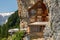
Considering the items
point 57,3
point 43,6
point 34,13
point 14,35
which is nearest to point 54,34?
point 57,3

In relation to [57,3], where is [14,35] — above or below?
below

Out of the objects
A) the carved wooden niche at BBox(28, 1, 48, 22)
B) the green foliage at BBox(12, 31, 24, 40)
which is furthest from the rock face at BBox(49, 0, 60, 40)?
the green foliage at BBox(12, 31, 24, 40)

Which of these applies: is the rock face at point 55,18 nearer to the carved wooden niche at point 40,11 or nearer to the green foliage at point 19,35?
the carved wooden niche at point 40,11

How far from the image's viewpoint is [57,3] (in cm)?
574

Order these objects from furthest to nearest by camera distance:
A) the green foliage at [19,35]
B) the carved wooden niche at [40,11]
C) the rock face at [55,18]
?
the green foliage at [19,35]
the carved wooden niche at [40,11]
the rock face at [55,18]

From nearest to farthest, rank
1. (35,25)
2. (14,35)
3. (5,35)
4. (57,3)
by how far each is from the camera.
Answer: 1. (57,3)
2. (35,25)
3. (14,35)
4. (5,35)

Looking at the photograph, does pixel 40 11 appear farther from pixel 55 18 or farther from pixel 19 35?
pixel 55 18

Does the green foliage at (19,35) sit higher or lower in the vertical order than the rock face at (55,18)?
lower

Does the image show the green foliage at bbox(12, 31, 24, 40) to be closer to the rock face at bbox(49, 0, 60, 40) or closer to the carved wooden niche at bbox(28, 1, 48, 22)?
the carved wooden niche at bbox(28, 1, 48, 22)

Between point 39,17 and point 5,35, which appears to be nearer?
point 39,17

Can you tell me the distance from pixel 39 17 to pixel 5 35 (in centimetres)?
633

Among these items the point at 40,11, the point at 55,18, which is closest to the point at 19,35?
the point at 40,11

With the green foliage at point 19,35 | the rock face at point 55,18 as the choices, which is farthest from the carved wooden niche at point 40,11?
the rock face at point 55,18

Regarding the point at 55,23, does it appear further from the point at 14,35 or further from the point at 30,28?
the point at 14,35
